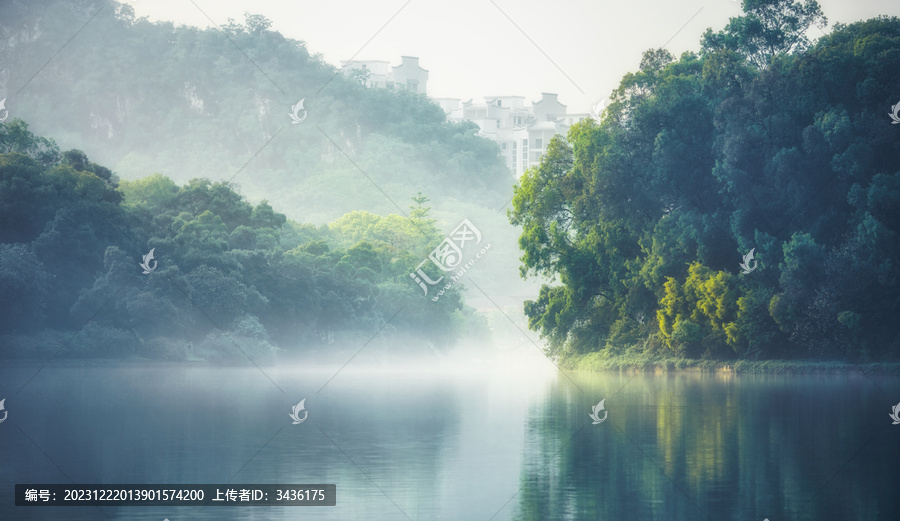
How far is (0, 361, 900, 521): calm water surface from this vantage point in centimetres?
1030

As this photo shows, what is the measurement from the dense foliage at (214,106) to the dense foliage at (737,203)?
79.7 meters

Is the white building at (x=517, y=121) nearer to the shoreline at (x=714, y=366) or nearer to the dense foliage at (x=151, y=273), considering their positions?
the dense foliage at (x=151, y=273)

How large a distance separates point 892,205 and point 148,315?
2773cm

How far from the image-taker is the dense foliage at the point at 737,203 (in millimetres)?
31703

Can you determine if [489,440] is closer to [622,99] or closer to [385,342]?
[622,99]

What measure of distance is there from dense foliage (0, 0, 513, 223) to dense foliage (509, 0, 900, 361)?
79.7 metres

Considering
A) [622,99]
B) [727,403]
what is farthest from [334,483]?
[622,99]

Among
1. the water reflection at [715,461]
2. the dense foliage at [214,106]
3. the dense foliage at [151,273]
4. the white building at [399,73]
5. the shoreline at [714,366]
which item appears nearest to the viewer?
the water reflection at [715,461]

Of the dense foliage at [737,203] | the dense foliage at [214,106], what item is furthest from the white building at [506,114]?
the dense foliage at [737,203]

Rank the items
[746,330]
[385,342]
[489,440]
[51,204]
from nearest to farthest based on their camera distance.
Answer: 1. [489,440]
2. [746,330]
3. [51,204]
4. [385,342]

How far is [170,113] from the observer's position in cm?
13138

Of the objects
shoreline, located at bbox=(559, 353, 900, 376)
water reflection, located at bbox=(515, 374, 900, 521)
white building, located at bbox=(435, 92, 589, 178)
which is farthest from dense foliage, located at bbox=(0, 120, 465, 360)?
white building, located at bbox=(435, 92, 589, 178)

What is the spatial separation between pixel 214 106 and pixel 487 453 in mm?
121992

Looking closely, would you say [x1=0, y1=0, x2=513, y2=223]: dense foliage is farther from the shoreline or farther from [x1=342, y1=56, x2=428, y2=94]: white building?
the shoreline
